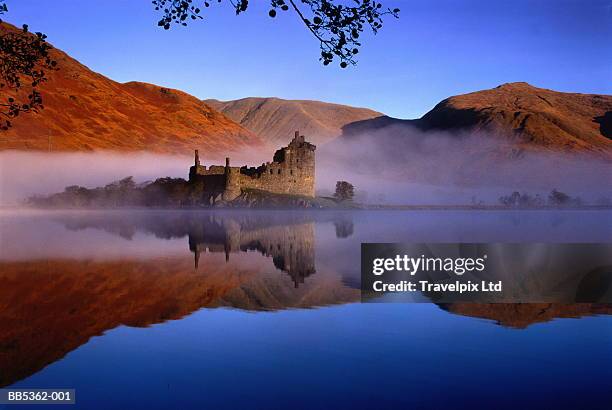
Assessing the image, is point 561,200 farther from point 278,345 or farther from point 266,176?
point 278,345

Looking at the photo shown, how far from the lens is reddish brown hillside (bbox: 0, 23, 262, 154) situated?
142250mm

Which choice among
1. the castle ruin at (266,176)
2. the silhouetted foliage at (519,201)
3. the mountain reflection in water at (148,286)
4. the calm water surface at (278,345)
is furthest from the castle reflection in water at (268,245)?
the silhouetted foliage at (519,201)

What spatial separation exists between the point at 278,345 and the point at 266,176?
75128mm

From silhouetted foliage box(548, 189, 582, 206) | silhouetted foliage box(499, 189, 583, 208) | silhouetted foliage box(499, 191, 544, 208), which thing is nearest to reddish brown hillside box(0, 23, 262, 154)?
silhouetted foliage box(499, 191, 544, 208)

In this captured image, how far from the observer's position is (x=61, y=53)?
192625mm

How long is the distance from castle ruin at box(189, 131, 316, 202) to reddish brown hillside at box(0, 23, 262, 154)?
62.8 meters

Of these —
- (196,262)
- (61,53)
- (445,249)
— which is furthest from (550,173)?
(196,262)

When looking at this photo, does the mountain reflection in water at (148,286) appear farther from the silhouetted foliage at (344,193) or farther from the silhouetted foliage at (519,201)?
the silhouetted foliage at (519,201)

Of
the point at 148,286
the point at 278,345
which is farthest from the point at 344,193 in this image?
the point at 278,345

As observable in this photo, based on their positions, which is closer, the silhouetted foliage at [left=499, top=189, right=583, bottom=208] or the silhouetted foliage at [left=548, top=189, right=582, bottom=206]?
the silhouetted foliage at [left=499, top=189, right=583, bottom=208]

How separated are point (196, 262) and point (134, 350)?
14.8m

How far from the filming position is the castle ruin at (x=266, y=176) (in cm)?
8356

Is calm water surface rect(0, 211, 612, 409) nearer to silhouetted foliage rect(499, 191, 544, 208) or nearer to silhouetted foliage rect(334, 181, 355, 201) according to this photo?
silhouetted foliage rect(334, 181, 355, 201)

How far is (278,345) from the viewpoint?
13.3 metres
